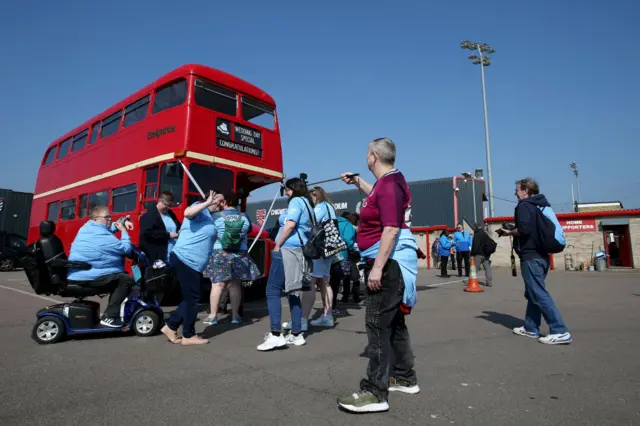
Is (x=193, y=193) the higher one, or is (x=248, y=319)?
(x=193, y=193)

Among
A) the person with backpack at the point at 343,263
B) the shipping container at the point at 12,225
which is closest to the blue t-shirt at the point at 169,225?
the person with backpack at the point at 343,263

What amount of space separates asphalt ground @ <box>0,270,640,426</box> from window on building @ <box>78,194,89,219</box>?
191 inches

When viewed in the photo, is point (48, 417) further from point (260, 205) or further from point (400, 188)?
point (260, 205)

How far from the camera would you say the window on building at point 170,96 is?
25.6 ft

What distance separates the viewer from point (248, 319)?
6.04 m

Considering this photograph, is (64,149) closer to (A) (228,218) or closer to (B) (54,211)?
(B) (54,211)

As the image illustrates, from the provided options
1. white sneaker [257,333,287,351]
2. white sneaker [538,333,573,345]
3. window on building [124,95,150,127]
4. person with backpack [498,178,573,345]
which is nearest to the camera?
white sneaker [257,333,287,351]

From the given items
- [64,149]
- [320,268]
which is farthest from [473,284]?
[64,149]

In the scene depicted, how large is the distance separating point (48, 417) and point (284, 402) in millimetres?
1398

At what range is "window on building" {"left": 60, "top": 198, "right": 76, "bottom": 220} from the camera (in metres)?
10.3

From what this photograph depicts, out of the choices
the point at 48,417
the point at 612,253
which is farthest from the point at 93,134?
the point at 612,253

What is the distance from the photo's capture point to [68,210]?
10.6 m

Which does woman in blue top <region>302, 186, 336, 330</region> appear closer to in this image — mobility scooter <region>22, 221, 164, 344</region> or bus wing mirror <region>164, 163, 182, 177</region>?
mobility scooter <region>22, 221, 164, 344</region>

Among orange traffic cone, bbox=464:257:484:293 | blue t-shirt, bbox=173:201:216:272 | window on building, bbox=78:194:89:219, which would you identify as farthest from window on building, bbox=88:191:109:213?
orange traffic cone, bbox=464:257:484:293
